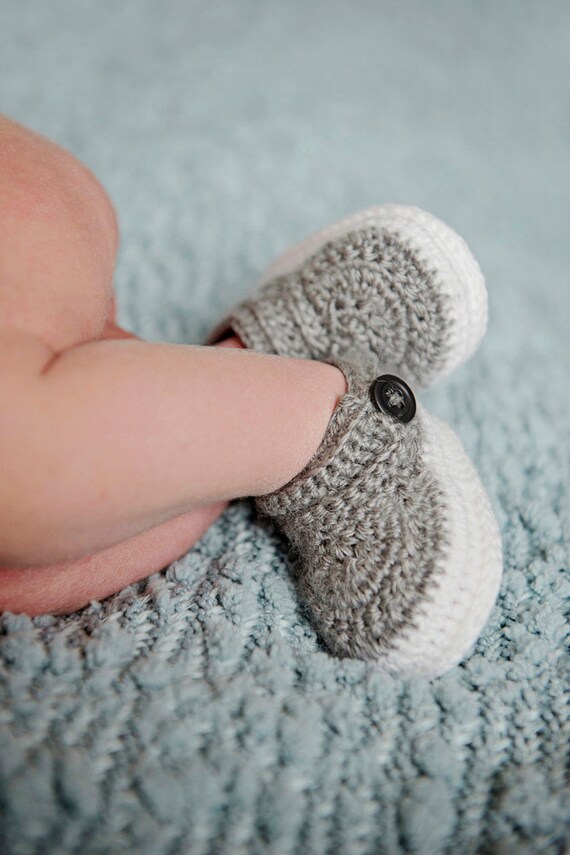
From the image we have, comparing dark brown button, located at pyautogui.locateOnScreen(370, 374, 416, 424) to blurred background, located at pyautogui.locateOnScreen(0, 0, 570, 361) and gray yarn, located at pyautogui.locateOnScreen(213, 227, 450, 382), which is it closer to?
gray yarn, located at pyautogui.locateOnScreen(213, 227, 450, 382)

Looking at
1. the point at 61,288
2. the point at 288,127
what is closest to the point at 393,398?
the point at 61,288

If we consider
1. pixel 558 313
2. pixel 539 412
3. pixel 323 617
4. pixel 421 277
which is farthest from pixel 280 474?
pixel 558 313

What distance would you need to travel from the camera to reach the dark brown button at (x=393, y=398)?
2.09ft

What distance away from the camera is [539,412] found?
874 millimetres

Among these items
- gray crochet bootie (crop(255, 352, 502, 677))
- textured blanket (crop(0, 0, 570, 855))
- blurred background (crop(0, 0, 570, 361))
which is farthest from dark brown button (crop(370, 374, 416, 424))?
blurred background (crop(0, 0, 570, 361))

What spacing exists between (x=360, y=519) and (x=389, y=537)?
A: 28mm

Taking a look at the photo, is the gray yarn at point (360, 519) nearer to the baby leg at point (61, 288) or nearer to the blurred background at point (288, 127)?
the baby leg at point (61, 288)

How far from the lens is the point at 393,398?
64cm

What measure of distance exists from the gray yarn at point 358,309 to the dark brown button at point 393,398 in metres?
0.08

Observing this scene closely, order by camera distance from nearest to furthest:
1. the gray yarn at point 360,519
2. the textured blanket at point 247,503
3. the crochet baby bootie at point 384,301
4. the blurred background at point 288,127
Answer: the textured blanket at point 247,503 → the gray yarn at point 360,519 → the crochet baby bootie at point 384,301 → the blurred background at point 288,127

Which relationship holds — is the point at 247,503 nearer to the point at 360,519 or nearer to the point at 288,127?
the point at 360,519

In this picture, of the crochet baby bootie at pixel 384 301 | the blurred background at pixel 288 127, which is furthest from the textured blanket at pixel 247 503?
the crochet baby bootie at pixel 384 301

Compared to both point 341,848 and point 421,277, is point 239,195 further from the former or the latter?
point 341,848

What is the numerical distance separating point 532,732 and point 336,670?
146mm
